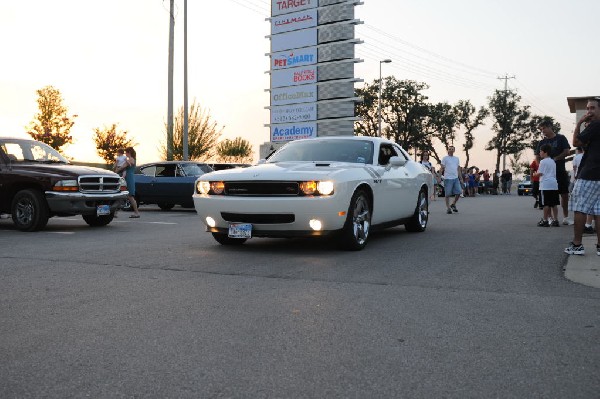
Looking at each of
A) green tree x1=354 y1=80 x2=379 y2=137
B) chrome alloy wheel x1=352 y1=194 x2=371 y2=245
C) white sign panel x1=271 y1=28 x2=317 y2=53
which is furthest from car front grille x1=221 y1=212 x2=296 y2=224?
green tree x1=354 y1=80 x2=379 y2=137

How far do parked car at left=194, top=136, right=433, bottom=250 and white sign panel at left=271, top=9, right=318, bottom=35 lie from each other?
17151 mm

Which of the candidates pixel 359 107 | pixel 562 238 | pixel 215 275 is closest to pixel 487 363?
pixel 215 275

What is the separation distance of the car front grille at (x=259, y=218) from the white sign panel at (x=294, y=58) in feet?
59.6

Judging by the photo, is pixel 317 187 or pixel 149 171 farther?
pixel 149 171

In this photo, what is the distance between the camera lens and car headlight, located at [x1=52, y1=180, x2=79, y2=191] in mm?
11452

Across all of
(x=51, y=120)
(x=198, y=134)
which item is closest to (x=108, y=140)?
(x=51, y=120)

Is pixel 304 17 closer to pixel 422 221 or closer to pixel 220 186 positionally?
pixel 422 221

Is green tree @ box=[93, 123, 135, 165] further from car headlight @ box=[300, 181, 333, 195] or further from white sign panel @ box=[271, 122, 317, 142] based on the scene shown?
car headlight @ box=[300, 181, 333, 195]

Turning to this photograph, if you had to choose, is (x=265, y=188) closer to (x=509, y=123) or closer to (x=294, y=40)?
(x=294, y=40)

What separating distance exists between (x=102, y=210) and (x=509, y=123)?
256 ft

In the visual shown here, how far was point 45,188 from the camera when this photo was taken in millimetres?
11492

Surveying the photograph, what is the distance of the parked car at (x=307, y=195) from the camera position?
7.66 meters

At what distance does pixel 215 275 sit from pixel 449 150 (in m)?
11.0

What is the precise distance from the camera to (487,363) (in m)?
3.48
